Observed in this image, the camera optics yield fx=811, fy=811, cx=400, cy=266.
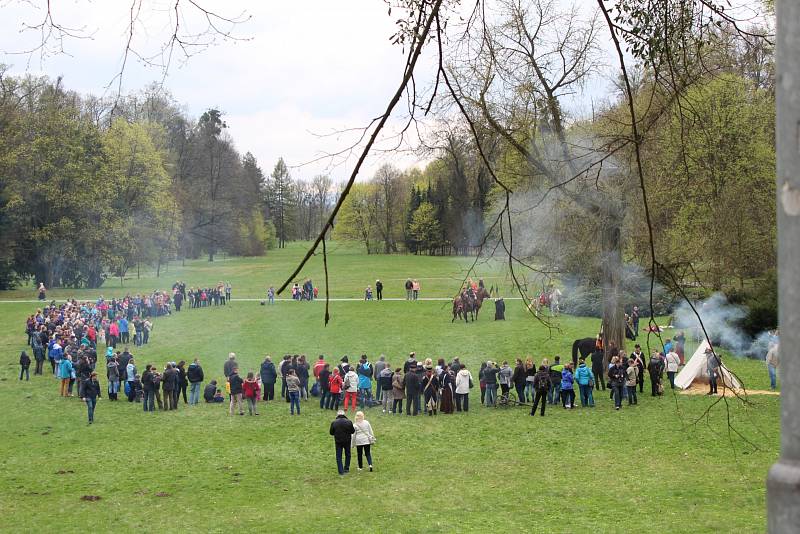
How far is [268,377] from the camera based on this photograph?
23047 millimetres

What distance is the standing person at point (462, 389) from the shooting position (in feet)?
69.7

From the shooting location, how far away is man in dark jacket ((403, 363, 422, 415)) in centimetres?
2086

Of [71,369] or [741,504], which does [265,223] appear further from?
[741,504]

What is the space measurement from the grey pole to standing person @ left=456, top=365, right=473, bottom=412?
1973 centimetres

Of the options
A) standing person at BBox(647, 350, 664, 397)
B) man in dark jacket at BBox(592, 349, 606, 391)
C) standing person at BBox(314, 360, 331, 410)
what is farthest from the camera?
man in dark jacket at BBox(592, 349, 606, 391)

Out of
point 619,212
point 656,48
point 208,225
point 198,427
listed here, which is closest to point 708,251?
point 619,212

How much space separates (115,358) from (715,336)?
20017mm

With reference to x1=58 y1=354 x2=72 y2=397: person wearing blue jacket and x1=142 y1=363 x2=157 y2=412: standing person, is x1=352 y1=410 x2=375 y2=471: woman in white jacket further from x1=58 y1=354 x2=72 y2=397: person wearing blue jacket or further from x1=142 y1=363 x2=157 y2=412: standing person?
→ x1=58 y1=354 x2=72 y2=397: person wearing blue jacket

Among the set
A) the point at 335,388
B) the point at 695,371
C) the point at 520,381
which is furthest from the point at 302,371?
the point at 695,371

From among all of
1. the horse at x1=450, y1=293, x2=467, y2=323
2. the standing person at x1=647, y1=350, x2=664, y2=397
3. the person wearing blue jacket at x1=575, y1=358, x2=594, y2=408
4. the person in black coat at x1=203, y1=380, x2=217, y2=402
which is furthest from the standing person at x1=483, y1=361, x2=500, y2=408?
the horse at x1=450, y1=293, x2=467, y2=323

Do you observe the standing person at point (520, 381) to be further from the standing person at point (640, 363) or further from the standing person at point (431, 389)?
the standing person at point (640, 363)

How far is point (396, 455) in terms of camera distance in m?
17.3

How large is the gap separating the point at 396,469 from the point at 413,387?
4903 mm

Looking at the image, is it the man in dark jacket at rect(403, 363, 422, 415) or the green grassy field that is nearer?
the green grassy field
